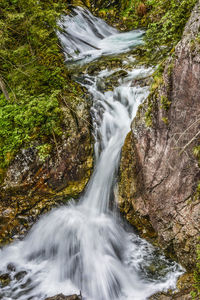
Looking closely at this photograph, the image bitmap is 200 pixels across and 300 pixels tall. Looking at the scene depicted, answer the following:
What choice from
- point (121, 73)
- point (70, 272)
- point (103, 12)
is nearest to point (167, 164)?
point (70, 272)

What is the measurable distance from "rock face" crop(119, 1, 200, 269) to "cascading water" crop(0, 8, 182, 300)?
1.72ft

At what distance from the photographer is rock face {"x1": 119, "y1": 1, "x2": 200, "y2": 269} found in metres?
3.70

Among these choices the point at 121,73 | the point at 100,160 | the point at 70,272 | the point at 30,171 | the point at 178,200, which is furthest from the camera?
the point at 121,73

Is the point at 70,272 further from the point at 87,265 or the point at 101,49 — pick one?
the point at 101,49

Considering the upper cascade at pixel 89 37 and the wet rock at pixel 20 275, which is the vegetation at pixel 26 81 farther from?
the upper cascade at pixel 89 37

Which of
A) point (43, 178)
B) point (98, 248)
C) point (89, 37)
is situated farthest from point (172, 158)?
point (89, 37)

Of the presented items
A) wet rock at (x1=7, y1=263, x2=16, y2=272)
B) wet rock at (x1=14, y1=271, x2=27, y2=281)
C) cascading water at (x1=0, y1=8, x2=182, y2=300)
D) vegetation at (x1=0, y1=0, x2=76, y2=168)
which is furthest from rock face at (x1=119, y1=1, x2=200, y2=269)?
wet rock at (x1=7, y1=263, x2=16, y2=272)

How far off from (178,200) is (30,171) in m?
3.59

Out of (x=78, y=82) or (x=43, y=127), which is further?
(x=78, y=82)

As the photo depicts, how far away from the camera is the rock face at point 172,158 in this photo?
3.70 m

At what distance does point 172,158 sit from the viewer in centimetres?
418

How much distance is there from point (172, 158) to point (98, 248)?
107 inches

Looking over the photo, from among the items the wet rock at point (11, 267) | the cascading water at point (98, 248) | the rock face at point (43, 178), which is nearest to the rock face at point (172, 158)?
the cascading water at point (98, 248)

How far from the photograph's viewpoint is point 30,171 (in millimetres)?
5660
